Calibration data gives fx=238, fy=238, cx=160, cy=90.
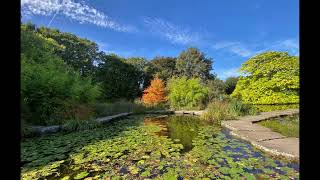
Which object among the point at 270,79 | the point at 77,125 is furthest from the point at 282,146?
the point at 270,79

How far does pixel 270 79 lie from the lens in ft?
47.0

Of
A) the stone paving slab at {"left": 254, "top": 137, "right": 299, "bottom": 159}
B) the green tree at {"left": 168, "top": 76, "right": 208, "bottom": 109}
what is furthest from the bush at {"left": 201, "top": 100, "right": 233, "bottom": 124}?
the green tree at {"left": 168, "top": 76, "right": 208, "bottom": 109}

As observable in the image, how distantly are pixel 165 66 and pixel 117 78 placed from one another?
716 centimetres

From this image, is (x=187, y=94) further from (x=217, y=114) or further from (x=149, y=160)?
(x=149, y=160)

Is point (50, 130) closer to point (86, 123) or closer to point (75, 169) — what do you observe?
point (86, 123)

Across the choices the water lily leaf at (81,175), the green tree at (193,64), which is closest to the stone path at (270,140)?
the water lily leaf at (81,175)

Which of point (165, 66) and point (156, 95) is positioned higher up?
point (165, 66)

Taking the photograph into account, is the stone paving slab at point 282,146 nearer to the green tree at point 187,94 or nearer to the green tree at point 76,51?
the green tree at point 187,94

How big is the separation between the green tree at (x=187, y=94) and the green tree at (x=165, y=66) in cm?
803

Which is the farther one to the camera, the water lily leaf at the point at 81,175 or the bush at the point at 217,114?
the bush at the point at 217,114

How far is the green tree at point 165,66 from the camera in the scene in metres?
23.2

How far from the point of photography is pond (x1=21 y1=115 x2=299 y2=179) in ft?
10.3
